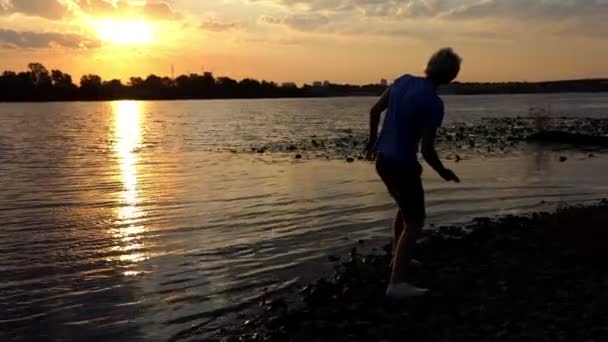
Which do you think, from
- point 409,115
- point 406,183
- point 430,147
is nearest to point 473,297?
point 406,183

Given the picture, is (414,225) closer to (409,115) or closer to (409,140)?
(409,140)

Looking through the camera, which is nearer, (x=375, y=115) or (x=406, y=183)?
(x=406, y=183)

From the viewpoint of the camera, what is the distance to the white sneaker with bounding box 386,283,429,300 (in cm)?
715

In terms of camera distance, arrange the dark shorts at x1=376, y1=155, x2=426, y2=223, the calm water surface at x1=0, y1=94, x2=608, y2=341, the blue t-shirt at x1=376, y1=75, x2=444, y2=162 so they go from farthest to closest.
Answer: the calm water surface at x1=0, y1=94, x2=608, y2=341
the dark shorts at x1=376, y1=155, x2=426, y2=223
the blue t-shirt at x1=376, y1=75, x2=444, y2=162

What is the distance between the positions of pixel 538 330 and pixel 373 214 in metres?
8.45

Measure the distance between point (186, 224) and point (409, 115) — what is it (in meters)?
8.13

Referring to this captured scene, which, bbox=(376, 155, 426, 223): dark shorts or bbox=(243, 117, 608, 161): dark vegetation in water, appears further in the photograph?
bbox=(243, 117, 608, 161): dark vegetation in water

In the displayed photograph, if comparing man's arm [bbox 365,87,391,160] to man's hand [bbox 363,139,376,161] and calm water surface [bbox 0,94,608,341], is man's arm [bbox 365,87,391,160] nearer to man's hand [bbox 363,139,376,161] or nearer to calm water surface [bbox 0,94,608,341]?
man's hand [bbox 363,139,376,161]

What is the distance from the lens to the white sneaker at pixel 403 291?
7.15 m

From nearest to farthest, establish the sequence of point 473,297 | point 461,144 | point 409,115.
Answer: point 409,115, point 473,297, point 461,144

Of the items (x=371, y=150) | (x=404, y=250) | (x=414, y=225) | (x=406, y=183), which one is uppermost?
(x=371, y=150)

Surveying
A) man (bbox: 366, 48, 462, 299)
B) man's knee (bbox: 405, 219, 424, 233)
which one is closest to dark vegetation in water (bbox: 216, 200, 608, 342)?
man (bbox: 366, 48, 462, 299)

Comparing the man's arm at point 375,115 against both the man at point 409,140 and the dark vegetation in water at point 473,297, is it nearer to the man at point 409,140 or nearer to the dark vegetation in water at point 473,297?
the man at point 409,140

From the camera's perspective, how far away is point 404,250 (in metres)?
7.08
